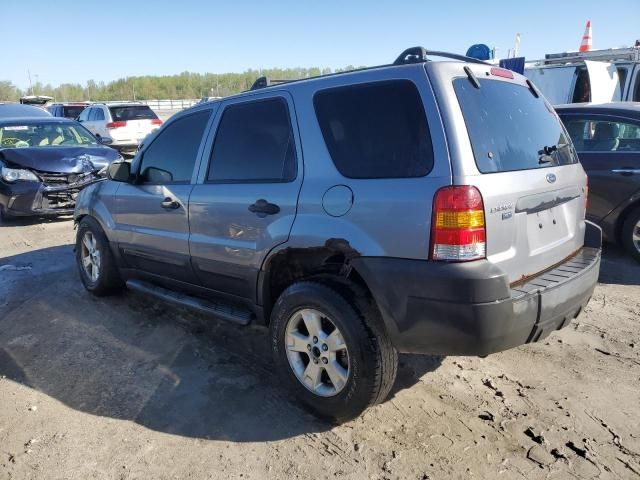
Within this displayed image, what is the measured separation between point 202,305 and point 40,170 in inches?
223

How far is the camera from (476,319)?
7.88ft

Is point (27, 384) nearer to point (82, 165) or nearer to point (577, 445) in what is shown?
point (577, 445)

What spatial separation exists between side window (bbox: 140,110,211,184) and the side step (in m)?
0.86

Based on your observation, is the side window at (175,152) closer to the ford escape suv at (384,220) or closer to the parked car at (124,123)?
the ford escape suv at (384,220)

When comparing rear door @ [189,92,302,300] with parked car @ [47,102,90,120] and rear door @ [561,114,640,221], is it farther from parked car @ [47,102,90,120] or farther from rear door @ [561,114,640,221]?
parked car @ [47,102,90,120]

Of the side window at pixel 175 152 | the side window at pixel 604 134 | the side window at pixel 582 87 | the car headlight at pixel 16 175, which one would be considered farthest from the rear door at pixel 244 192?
the side window at pixel 582 87

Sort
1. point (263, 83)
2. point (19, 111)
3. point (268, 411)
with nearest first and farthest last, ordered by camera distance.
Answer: point (268, 411) → point (263, 83) → point (19, 111)

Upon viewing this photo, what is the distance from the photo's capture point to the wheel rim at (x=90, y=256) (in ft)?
15.9

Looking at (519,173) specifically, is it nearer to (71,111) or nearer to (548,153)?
(548,153)

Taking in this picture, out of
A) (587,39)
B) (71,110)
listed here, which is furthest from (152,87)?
(587,39)

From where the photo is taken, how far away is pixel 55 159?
8.08 m

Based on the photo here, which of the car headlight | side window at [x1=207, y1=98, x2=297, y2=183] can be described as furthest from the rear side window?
the car headlight

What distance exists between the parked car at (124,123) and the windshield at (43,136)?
19.8 feet

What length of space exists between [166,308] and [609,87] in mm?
10483
